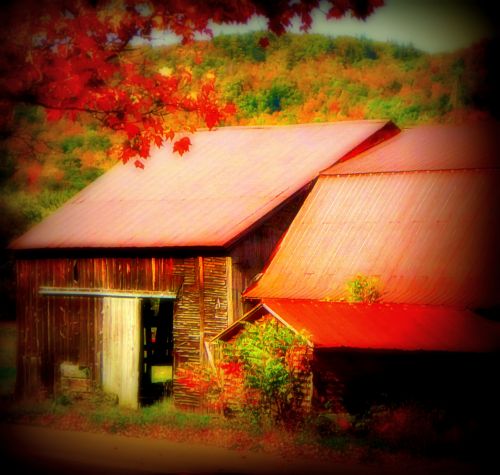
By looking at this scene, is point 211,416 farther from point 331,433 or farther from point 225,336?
point 331,433

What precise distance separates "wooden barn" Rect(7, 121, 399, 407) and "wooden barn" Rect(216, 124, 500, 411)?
2.46ft

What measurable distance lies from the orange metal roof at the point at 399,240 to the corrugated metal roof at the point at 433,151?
1.46ft

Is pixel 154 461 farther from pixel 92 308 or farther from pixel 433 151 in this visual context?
pixel 433 151

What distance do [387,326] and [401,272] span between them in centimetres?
241

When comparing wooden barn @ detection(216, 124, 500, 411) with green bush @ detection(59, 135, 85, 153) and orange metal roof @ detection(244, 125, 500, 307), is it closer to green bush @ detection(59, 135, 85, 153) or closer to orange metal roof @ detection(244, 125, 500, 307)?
orange metal roof @ detection(244, 125, 500, 307)

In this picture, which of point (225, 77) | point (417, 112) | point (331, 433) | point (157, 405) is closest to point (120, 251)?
point (157, 405)

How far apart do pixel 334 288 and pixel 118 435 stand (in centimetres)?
601

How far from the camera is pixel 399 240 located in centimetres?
2209

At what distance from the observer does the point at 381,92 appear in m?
63.6

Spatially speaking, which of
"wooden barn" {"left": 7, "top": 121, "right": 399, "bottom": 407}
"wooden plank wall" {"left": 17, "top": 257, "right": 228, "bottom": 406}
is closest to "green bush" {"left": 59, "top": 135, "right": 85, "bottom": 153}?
"wooden barn" {"left": 7, "top": 121, "right": 399, "bottom": 407}

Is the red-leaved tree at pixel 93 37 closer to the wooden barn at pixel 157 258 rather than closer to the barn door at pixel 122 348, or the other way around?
the wooden barn at pixel 157 258

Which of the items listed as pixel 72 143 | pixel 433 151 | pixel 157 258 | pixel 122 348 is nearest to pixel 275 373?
pixel 157 258

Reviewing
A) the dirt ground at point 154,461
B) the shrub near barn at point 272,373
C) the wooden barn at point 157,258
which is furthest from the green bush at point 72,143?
the dirt ground at point 154,461

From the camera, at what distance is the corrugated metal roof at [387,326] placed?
18234mm
